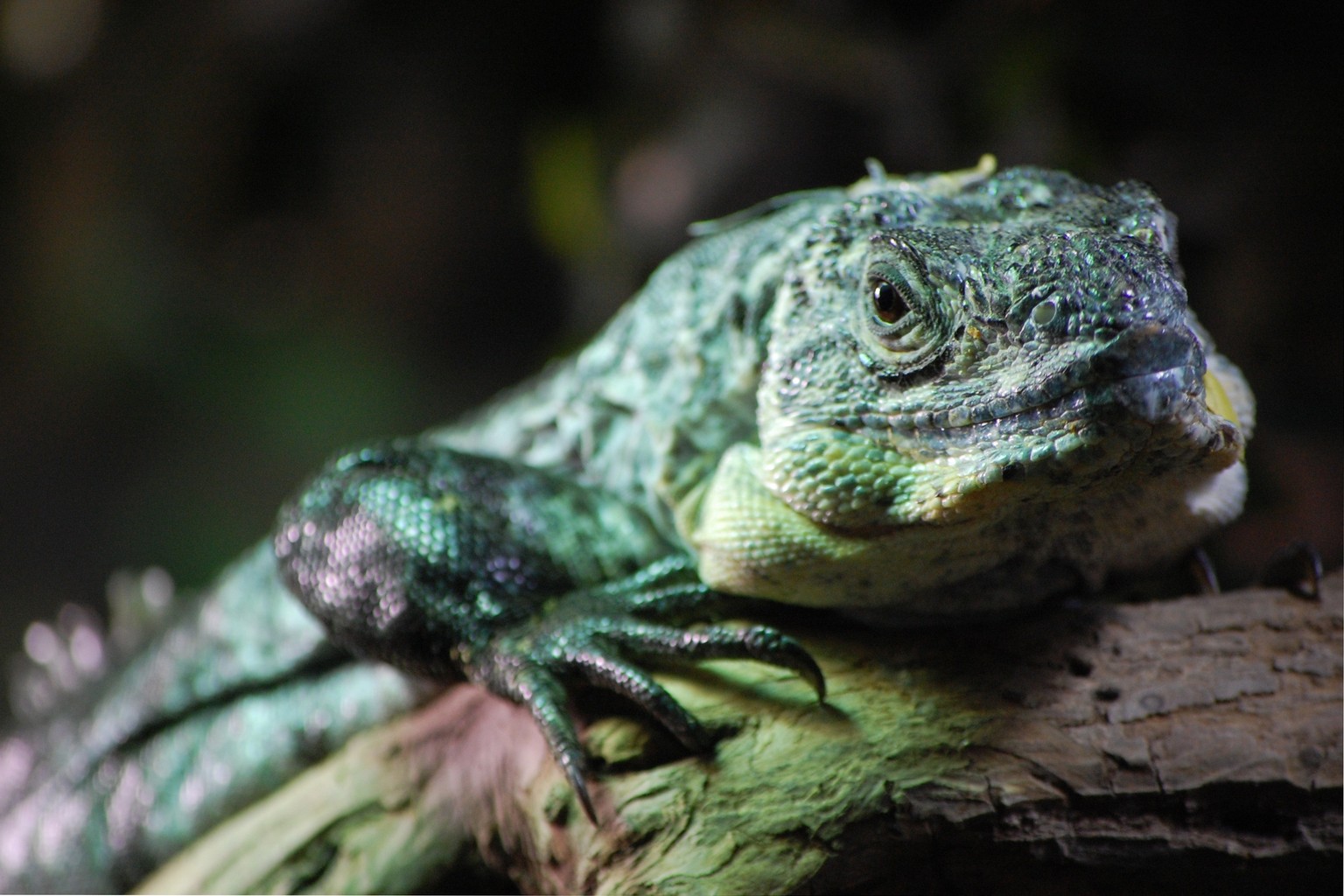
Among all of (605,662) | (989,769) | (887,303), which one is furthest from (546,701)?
(887,303)

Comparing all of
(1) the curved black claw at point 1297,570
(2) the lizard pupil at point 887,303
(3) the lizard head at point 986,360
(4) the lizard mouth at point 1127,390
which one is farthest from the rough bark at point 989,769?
(2) the lizard pupil at point 887,303

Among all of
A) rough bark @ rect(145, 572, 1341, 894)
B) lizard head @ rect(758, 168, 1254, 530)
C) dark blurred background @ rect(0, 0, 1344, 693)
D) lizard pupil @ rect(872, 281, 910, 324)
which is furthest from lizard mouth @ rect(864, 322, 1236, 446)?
dark blurred background @ rect(0, 0, 1344, 693)

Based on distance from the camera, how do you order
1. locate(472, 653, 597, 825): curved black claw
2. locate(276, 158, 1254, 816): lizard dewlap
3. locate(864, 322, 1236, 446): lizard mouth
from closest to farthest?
locate(864, 322, 1236, 446): lizard mouth < locate(276, 158, 1254, 816): lizard dewlap < locate(472, 653, 597, 825): curved black claw

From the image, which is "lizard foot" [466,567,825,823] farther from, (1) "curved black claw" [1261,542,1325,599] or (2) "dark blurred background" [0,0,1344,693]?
(2) "dark blurred background" [0,0,1344,693]

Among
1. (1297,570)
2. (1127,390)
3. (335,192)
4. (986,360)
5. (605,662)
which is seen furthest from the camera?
(335,192)

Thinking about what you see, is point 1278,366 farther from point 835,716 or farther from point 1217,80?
point 835,716

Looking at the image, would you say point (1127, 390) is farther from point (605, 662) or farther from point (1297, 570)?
point (605, 662)

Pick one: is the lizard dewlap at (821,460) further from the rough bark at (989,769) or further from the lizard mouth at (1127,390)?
the rough bark at (989,769)
